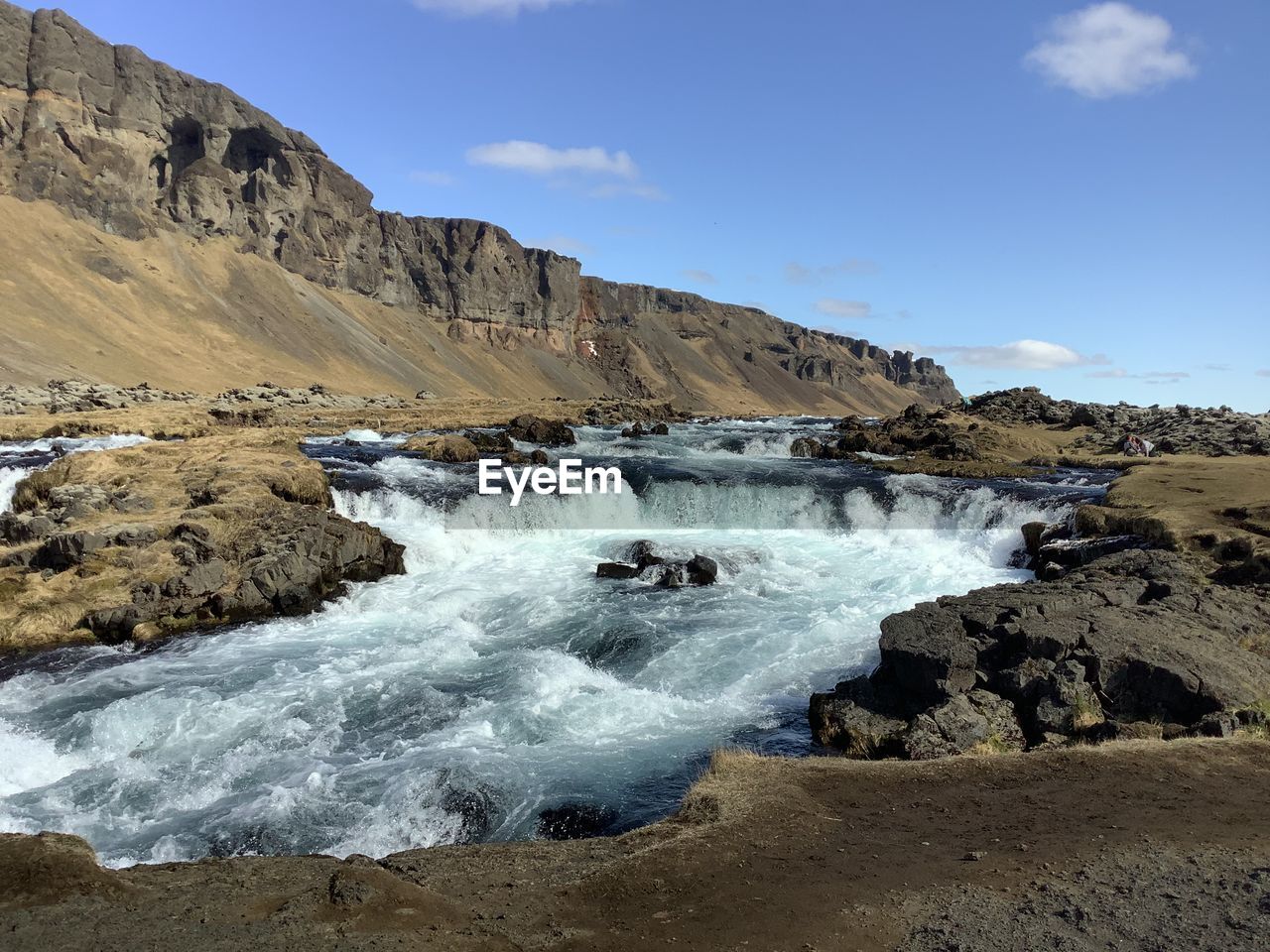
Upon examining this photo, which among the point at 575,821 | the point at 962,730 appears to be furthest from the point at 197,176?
the point at 962,730

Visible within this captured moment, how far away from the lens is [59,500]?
20547mm

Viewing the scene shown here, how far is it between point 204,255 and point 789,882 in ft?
374

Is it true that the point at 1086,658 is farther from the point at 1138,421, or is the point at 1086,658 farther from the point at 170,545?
the point at 1138,421

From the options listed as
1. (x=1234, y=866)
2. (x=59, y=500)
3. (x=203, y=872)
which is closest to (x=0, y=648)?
(x=59, y=500)

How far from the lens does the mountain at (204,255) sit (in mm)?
78125

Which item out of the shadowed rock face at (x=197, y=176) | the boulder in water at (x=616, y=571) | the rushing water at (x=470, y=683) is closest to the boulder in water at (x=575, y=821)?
the rushing water at (x=470, y=683)

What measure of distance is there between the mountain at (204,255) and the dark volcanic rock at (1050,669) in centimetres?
6704

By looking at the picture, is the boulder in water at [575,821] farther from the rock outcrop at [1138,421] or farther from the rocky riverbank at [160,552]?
the rock outcrop at [1138,421]

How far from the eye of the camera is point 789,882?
22.2 ft

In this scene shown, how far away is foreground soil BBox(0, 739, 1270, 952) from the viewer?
565cm

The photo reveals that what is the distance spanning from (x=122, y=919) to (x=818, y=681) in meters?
11.5

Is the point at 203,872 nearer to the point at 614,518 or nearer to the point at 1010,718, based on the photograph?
the point at 1010,718

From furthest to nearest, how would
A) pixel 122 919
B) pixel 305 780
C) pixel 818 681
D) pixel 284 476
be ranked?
pixel 284 476 < pixel 818 681 < pixel 305 780 < pixel 122 919

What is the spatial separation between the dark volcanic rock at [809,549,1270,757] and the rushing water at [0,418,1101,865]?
62.1 inches
